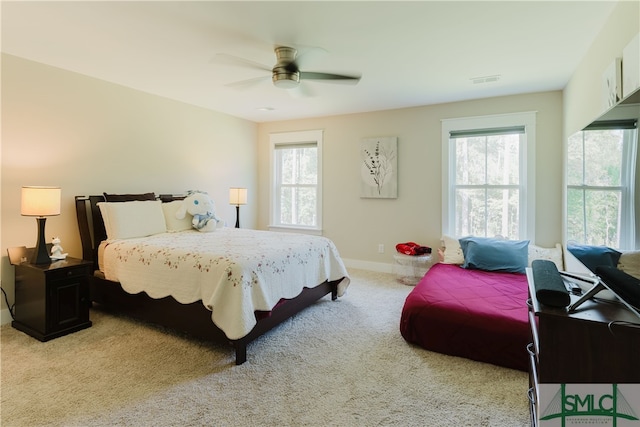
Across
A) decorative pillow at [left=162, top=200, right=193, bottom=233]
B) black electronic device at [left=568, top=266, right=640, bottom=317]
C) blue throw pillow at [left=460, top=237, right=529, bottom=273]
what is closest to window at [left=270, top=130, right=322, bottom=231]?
decorative pillow at [left=162, top=200, right=193, bottom=233]

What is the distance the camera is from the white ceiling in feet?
7.03

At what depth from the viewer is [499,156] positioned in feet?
13.5

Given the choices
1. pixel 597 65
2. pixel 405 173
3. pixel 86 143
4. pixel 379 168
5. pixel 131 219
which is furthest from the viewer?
pixel 379 168

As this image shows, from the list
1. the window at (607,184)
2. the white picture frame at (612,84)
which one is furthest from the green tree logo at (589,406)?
the white picture frame at (612,84)

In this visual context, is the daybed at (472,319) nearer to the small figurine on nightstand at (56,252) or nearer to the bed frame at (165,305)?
the bed frame at (165,305)

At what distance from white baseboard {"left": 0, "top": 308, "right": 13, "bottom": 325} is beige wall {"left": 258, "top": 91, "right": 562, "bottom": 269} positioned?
380 cm

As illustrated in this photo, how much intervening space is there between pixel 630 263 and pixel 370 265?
381 cm

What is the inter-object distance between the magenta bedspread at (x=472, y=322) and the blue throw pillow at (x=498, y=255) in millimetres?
600

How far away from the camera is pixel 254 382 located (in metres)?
2.09

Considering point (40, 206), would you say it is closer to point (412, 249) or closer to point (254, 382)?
point (254, 382)

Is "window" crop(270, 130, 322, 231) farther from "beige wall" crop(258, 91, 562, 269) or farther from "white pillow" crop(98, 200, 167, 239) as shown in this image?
"white pillow" crop(98, 200, 167, 239)

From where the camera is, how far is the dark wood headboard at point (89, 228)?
3305 millimetres

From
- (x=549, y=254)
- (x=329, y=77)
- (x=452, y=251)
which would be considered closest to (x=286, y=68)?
(x=329, y=77)

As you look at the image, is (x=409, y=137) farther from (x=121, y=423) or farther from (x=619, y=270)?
(x=121, y=423)
